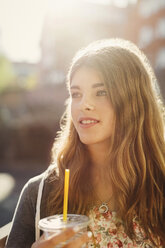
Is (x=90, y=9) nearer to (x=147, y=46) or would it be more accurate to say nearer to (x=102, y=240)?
(x=147, y=46)

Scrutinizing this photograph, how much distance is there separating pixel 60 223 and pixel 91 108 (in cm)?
73

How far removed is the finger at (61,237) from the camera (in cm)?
126

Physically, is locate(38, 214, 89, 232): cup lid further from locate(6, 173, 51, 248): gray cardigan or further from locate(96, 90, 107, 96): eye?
locate(96, 90, 107, 96): eye

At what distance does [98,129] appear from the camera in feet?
6.19

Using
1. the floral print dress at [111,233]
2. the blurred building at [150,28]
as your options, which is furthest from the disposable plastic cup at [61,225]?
the blurred building at [150,28]

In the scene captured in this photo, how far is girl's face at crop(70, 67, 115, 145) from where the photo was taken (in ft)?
6.19

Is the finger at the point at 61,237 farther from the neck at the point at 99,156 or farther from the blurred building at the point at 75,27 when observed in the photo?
the blurred building at the point at 75,27

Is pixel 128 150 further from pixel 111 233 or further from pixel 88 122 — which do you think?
pixel 111 233

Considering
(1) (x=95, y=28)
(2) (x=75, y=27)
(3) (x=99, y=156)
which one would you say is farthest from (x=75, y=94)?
(1) (x=95, y=28)

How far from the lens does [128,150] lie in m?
2.04

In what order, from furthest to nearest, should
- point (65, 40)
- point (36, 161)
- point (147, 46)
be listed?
point (65, 40)
point (147, 46)
point (36, 161)

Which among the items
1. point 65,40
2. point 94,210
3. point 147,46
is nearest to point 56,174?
point 94,210

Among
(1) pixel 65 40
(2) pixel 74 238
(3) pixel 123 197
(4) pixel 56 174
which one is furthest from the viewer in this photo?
(1) pixel 65 40

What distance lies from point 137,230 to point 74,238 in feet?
2.01
